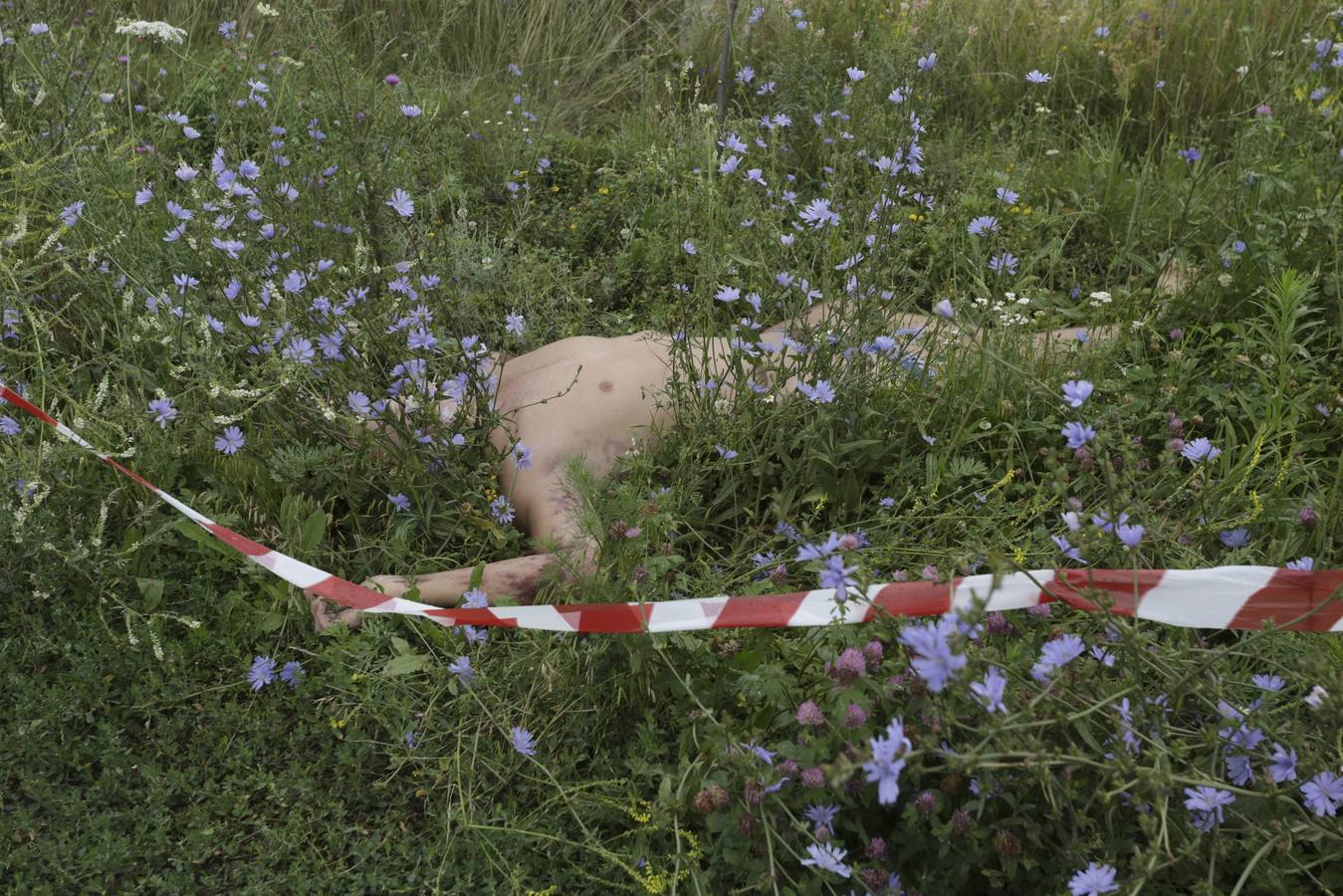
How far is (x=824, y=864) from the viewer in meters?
1.56

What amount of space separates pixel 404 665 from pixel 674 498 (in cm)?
69

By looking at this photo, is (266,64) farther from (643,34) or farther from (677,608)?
(677,608)

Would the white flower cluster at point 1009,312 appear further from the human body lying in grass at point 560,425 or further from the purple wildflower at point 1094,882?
the purple wildflower at point 1094,882

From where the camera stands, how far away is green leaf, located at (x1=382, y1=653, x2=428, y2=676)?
7.43ft

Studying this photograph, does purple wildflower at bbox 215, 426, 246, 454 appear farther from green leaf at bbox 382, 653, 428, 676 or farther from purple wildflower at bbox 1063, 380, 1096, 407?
purple wildflower at bbox 1063, 380, 1096, 407

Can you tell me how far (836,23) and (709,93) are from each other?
25.7 inches

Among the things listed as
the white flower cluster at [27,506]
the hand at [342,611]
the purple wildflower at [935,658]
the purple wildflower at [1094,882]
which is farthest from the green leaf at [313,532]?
the purple wildflower at [1094,882]

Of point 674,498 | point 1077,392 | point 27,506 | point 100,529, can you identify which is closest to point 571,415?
point 674,498

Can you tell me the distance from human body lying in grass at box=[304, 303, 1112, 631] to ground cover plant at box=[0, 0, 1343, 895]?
68 mm

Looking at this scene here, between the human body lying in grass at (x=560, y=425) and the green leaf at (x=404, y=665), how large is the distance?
0.18 m

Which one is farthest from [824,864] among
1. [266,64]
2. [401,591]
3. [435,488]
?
[266,64]

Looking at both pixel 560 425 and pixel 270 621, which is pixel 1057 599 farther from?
pixel 270 621

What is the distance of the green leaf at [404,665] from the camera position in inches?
89.2

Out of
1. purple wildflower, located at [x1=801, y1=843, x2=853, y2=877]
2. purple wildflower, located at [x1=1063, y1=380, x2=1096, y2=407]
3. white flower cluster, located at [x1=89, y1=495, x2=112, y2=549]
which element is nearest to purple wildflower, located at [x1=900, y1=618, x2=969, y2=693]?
Answer: purple wildflower, located at [x1=801, y1=843, x2=853, y2=877]
